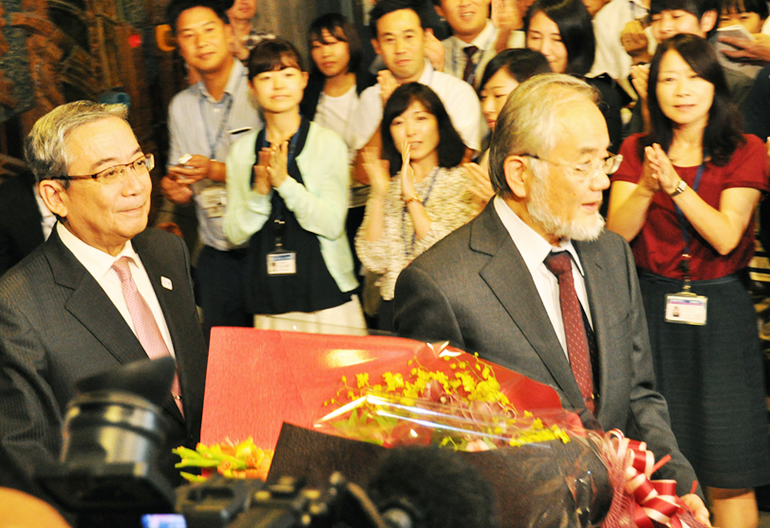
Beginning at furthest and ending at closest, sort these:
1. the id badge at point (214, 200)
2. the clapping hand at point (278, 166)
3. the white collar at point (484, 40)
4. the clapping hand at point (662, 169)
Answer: the white collar at point (484, 40) → the id badge at point (214, 200) → the clapping hand at point (278, 166) → the clapping hand at point (662, 169)

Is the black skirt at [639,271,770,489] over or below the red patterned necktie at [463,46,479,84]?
below

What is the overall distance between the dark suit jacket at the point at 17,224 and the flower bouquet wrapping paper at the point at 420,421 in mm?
2865

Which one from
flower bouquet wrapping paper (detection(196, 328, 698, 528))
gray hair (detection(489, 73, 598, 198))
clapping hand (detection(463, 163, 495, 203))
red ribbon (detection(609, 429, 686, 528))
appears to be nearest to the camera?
flower bouquet wrapping paper (detection(196, 328, 698, 528))

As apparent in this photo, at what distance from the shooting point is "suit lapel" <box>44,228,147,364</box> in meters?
1.97

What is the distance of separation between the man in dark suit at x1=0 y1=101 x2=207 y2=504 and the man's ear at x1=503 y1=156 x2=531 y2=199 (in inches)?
40.6

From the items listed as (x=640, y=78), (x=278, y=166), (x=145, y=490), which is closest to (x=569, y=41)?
(x=640, y=78)

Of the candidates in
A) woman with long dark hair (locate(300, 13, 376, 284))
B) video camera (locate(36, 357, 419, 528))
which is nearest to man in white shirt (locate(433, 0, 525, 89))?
woman with long dark hair (locate(300, 13, 376, 284))

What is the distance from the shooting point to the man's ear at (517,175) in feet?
6.98

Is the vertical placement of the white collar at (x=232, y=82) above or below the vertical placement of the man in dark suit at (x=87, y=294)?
above

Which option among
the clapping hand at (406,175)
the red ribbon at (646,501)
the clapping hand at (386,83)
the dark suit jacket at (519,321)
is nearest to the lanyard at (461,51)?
the clapping hand at (386,83)

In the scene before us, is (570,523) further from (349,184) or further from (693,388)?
(349,184)

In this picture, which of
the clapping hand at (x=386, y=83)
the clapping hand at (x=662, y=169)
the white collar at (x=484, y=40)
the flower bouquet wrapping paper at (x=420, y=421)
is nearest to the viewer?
the flower bouquet wrapping paper at (x=420, y=421)

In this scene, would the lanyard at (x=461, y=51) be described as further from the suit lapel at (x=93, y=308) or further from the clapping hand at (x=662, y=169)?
the suit lapel at (x=93, y=308)

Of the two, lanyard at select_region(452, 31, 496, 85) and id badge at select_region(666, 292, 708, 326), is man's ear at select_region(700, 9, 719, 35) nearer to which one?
lanyard at select_region(452, 31, 496, 85)
